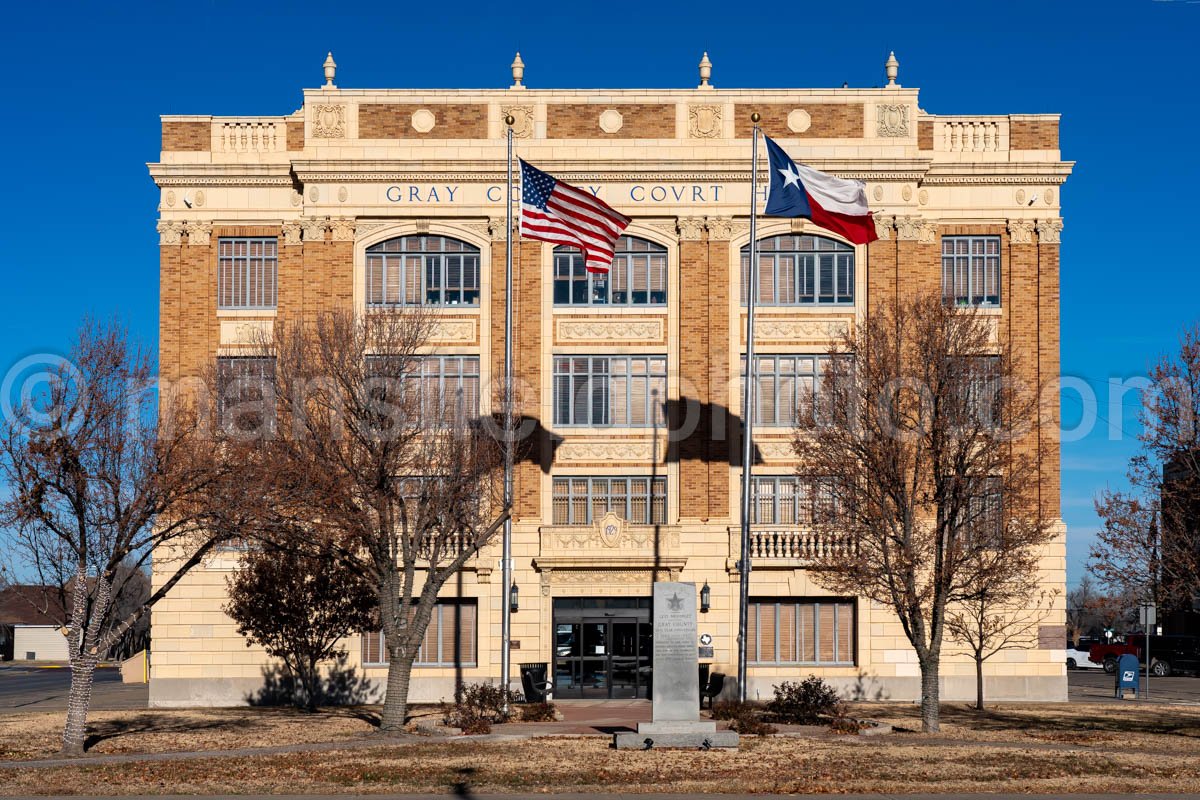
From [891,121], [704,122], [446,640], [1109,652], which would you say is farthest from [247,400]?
[1109,652]

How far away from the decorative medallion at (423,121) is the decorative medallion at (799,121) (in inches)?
389

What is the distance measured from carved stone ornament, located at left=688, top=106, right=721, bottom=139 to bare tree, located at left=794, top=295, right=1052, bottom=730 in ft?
33.7

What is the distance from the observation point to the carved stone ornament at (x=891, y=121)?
4081 centimetres

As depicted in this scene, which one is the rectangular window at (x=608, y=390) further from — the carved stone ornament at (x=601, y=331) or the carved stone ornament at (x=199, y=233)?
the carved stone ornament at (x=199, y=233)

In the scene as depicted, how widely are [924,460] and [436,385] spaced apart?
1241 cm

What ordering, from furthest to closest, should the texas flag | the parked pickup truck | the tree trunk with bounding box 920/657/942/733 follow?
the parked pickup truck < the texas flag < the tree trunk with bounding box 920/657/942/733

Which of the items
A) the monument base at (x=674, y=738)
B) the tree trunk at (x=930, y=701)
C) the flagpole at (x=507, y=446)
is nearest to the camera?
the monument base at (x=674, y=738)

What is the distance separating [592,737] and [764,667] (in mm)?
11956

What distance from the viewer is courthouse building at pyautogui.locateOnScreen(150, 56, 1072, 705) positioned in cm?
4012

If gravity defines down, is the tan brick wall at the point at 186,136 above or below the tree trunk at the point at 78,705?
above

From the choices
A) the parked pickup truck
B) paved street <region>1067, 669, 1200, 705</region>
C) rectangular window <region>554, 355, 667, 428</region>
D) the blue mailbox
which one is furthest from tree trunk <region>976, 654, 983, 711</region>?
the parked pickup truck

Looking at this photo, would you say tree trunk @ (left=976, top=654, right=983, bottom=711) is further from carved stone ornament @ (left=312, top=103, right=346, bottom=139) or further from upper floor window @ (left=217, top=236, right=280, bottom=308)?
carved stone ornament @ (left=312, top=103, right=346, bottom=139)

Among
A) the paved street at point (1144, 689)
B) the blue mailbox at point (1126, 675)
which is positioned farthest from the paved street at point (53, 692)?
the blue mailbox at point (1126, 675)

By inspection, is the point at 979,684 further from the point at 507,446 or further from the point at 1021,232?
the point at 507,446
